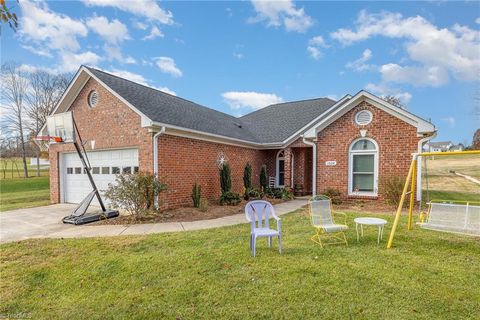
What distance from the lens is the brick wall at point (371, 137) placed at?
1041 centimetres

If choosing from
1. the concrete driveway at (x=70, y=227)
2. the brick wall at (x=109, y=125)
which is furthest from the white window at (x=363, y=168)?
the brick wall at (x=109, y=125)

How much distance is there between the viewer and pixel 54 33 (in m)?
9.09

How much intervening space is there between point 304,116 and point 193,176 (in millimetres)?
9901

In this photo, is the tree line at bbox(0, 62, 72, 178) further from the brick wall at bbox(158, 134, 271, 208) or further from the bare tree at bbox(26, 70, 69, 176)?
the brick wall at bbox(158, 134, 271, 208)

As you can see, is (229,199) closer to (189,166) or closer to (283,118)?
(189,166)

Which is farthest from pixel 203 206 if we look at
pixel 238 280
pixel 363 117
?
pixel 363 117

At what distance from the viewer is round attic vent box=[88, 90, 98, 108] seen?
11.2 meters

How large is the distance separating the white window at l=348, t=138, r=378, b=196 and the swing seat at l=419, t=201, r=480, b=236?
5.27 m

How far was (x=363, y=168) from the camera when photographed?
1135 cm

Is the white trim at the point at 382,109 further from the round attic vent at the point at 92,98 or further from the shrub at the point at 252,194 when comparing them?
the round attic vent at the point at 92,98

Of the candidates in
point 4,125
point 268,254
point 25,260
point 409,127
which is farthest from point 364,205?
point 4,125

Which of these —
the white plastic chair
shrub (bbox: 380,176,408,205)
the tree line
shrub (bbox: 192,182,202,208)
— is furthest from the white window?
the tree line

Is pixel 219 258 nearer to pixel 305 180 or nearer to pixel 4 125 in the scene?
pixel 305 180

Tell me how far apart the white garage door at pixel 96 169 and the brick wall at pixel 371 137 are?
846 cm
